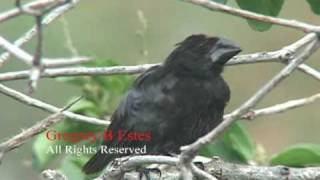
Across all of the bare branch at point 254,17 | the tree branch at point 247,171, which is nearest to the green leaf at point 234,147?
the tree branch at point 247,171

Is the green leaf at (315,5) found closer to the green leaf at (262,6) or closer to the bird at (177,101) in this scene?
the green leaf at (262,6)

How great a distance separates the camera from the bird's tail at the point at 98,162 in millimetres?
4008

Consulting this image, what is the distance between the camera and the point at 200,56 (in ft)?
13.1

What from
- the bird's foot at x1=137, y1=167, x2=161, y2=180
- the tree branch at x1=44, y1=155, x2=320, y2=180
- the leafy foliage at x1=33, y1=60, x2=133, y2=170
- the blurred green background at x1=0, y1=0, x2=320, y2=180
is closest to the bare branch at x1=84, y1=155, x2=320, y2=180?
the tree branch at x1=44, y1=155, x2=320, y2=180

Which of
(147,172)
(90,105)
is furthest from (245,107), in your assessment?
(90,105)

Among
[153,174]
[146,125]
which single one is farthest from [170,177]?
[146,125]

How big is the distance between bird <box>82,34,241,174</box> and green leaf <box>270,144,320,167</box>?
0.28 m

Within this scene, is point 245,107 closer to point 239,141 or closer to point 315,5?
point 315,5

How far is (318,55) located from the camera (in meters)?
8.18

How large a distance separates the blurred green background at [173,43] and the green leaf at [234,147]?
3.09m

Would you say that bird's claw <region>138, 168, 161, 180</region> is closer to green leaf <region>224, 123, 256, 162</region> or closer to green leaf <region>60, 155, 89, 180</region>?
green leaf <region>60, 155, 89, 180</region>

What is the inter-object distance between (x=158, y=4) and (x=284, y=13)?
1039 millimetres

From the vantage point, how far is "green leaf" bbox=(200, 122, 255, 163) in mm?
4242

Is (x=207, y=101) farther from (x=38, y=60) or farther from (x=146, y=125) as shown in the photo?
(x=38, y=60)
